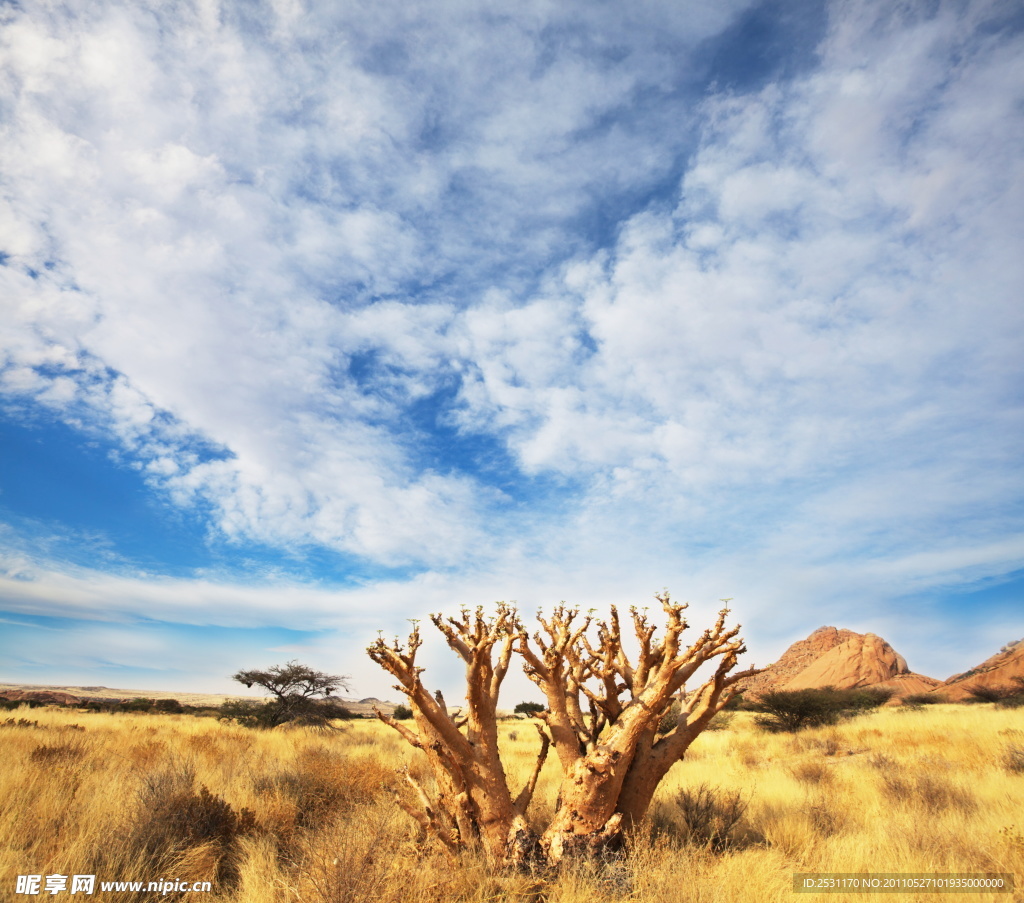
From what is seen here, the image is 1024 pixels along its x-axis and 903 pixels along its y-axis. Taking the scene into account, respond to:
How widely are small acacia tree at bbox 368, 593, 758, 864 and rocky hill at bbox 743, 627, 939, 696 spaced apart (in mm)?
68705

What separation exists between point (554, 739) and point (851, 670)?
8879 centimetres

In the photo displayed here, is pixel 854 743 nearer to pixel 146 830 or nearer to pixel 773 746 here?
pixel 773 746

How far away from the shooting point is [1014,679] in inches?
1781

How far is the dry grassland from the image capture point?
541 cm

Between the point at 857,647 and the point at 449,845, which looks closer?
the point at 449,845

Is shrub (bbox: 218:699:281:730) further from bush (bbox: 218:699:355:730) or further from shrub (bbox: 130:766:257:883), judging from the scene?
shrub (bbox: 130:766:257:883)

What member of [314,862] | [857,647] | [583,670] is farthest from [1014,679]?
[314,862]

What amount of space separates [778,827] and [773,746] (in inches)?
556

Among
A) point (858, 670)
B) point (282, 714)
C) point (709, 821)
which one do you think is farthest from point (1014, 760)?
point (858, 670)

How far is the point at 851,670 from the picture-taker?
74.2 meters

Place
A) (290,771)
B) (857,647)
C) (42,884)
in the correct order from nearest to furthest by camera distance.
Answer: (42,884) < (290,771) < (857,647)

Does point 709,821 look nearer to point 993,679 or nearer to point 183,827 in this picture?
point 183,827

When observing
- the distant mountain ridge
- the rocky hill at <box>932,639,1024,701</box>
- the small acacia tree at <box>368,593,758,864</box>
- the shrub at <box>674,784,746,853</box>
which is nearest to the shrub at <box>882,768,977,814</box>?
the shrub at <box>674,784,746,853</box>

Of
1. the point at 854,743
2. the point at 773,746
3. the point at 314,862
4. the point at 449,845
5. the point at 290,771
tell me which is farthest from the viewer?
the point at 773,746
